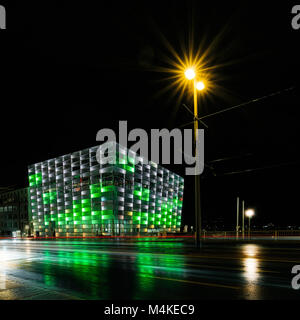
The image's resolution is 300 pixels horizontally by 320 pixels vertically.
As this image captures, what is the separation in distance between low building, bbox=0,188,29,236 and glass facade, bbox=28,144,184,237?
10.8m

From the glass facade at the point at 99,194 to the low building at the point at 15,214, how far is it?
35.5 ft

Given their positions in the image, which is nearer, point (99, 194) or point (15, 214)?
point (99, 194)

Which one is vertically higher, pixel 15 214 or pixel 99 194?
pixel 99 194

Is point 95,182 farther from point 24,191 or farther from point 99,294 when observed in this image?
point 99,294

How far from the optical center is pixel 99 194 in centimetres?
6412

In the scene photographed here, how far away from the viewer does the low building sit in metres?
92.4

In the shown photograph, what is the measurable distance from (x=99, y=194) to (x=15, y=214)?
4775 centimetres

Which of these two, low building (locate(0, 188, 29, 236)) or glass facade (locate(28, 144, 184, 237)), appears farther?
low building (locate(0, 188, 29, 236))

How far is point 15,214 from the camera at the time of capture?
9444 cm

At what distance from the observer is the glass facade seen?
206 feet

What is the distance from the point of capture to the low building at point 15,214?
92438 millimetres

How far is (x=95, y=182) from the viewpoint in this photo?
65125 millimetres
